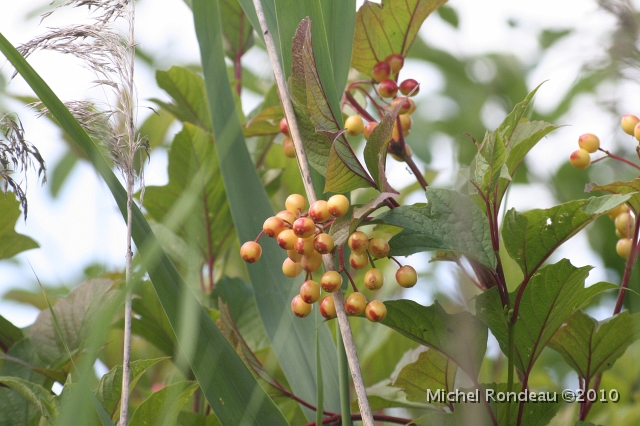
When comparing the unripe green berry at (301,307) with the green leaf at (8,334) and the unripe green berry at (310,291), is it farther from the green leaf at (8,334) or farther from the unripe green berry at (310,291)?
the green leaf at (8,334)

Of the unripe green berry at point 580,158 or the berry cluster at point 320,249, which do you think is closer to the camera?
the berry cluster at point 320,249

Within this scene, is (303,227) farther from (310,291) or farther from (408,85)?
(408,85)

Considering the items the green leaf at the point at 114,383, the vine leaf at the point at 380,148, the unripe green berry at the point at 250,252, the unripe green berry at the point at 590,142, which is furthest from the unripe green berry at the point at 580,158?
the green leaf at the point at 114,383

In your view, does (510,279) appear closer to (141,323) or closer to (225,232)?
(225,232)

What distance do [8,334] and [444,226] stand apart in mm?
551

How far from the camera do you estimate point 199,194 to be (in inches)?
32.3

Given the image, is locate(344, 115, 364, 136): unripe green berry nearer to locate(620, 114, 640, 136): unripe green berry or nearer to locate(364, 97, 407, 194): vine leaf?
locate(364, 97, 407, 194): vine leaf

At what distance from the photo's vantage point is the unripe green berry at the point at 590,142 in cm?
63

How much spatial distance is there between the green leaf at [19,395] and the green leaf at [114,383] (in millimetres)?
102

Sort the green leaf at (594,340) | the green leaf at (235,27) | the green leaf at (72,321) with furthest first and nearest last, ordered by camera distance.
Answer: the green leaf at (235,27) < the green leaf at (72,321) < the green leaf at (594,340)

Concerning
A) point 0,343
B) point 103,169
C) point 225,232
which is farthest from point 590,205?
point 0,343

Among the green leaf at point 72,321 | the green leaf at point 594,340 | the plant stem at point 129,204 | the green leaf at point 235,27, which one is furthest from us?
the green leaf at point 235,27

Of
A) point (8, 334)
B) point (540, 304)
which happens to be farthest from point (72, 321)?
point (540, 304)

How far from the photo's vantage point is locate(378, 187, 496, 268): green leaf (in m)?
0.49
